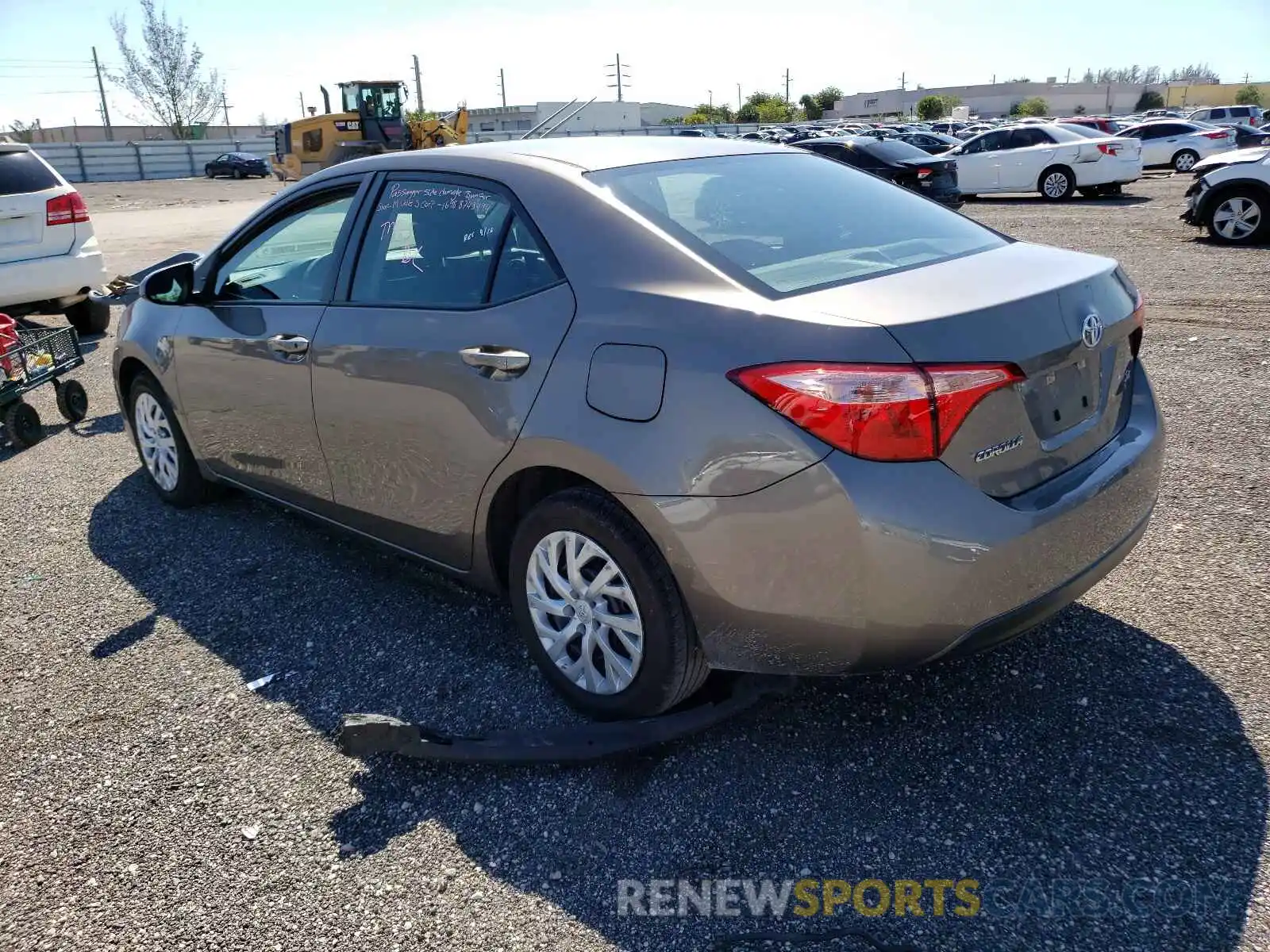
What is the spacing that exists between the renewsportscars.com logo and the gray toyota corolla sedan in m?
0.53

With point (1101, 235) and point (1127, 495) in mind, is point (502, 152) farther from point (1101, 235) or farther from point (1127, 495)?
point (1101, 235)

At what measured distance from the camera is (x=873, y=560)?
235 cm

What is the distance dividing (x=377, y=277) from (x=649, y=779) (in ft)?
6.52

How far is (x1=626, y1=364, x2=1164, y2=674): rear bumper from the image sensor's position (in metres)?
2.34

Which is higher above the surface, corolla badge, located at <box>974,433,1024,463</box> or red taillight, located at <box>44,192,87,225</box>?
red taillight, located at <box>44,192,87,225</box>

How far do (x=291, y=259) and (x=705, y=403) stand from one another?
2395mm

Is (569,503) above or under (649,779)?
above

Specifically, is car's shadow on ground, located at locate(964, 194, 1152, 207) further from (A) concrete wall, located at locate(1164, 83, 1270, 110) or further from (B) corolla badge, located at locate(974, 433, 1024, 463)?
(A) concrete wall, located at locate(1164, 83, 1270, 110)

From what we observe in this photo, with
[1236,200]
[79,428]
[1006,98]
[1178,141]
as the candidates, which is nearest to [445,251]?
[79,428]

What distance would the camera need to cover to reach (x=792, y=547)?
7.95ft

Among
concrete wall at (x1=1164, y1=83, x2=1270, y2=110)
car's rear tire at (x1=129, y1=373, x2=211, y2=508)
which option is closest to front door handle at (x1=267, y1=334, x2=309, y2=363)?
car's rear tire at (x1=129, y1=373, x2=211, y2=508)

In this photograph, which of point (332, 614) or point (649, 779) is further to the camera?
point (332, 614)

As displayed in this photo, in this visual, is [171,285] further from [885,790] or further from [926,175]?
[926,175]

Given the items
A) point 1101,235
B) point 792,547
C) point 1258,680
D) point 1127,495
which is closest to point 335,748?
point 792,547
